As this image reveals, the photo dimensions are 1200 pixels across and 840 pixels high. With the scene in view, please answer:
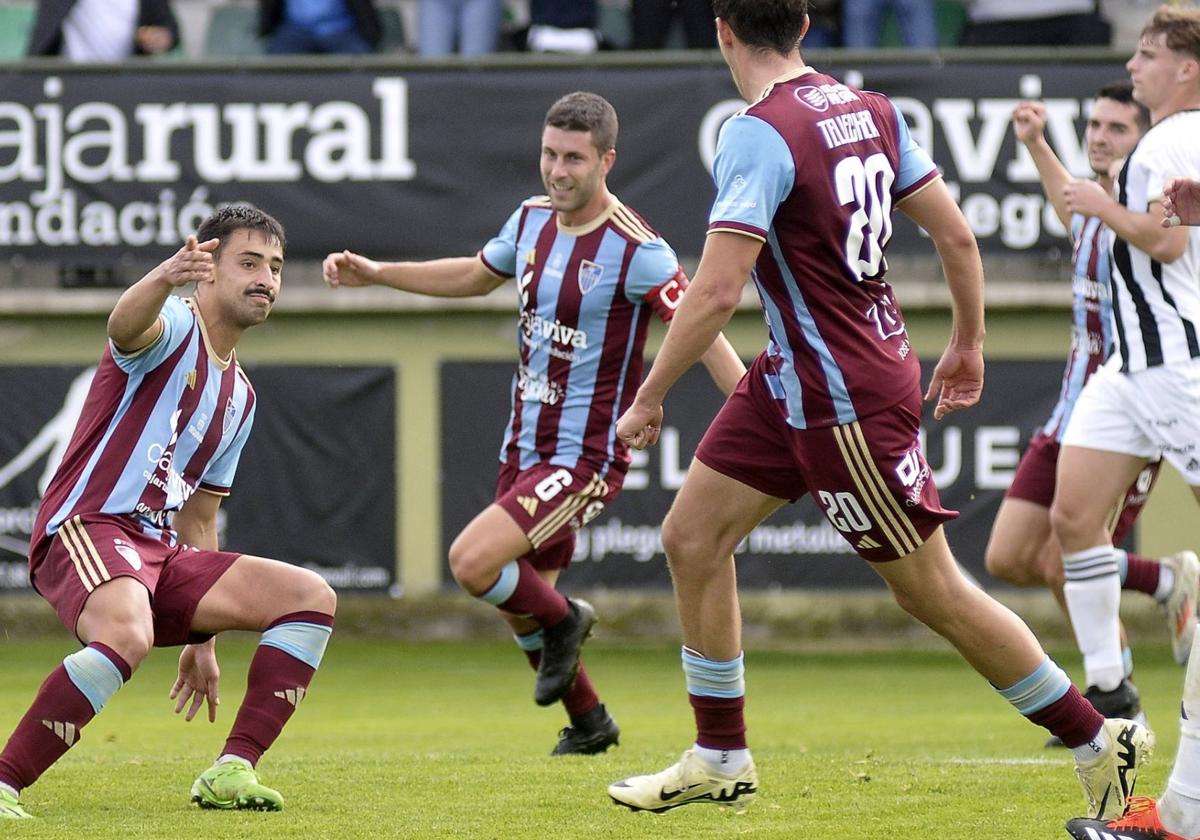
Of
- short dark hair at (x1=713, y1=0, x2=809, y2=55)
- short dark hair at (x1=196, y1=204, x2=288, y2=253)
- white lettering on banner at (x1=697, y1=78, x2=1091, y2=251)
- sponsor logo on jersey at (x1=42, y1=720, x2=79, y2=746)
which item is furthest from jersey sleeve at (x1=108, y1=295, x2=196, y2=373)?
white lettering on banner at (x1=697, y1=78, x2=1091, y2=251)

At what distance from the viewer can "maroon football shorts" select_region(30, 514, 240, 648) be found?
5191mm

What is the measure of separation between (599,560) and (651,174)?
250cm

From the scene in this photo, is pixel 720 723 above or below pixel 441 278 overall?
below

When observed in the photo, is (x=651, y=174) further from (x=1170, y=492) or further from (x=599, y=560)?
(x=1170, y=492)

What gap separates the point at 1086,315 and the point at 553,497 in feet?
8.62

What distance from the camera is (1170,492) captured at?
37.7 ft

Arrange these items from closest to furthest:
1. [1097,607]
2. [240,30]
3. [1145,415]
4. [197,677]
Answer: [197,677]
[1145,415]
[1097,607]
[240,30]

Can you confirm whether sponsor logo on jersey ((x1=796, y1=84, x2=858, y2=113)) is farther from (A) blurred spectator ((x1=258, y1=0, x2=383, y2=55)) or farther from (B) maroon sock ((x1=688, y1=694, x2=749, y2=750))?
(A) blurred spectator ((x1=258, y1=0, x2=383, y2=55))

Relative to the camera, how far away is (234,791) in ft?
17.3

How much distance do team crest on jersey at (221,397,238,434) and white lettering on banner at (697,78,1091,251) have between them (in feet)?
21.1

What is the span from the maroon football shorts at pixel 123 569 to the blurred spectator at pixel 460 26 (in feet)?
25.4

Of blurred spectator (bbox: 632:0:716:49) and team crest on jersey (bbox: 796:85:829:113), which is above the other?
blurred spectator (bbox: 632:0:716:49)

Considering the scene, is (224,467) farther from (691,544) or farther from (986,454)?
(986,454)

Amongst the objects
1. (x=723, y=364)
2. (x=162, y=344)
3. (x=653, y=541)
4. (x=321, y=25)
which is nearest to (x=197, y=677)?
(x=162, y=344)
